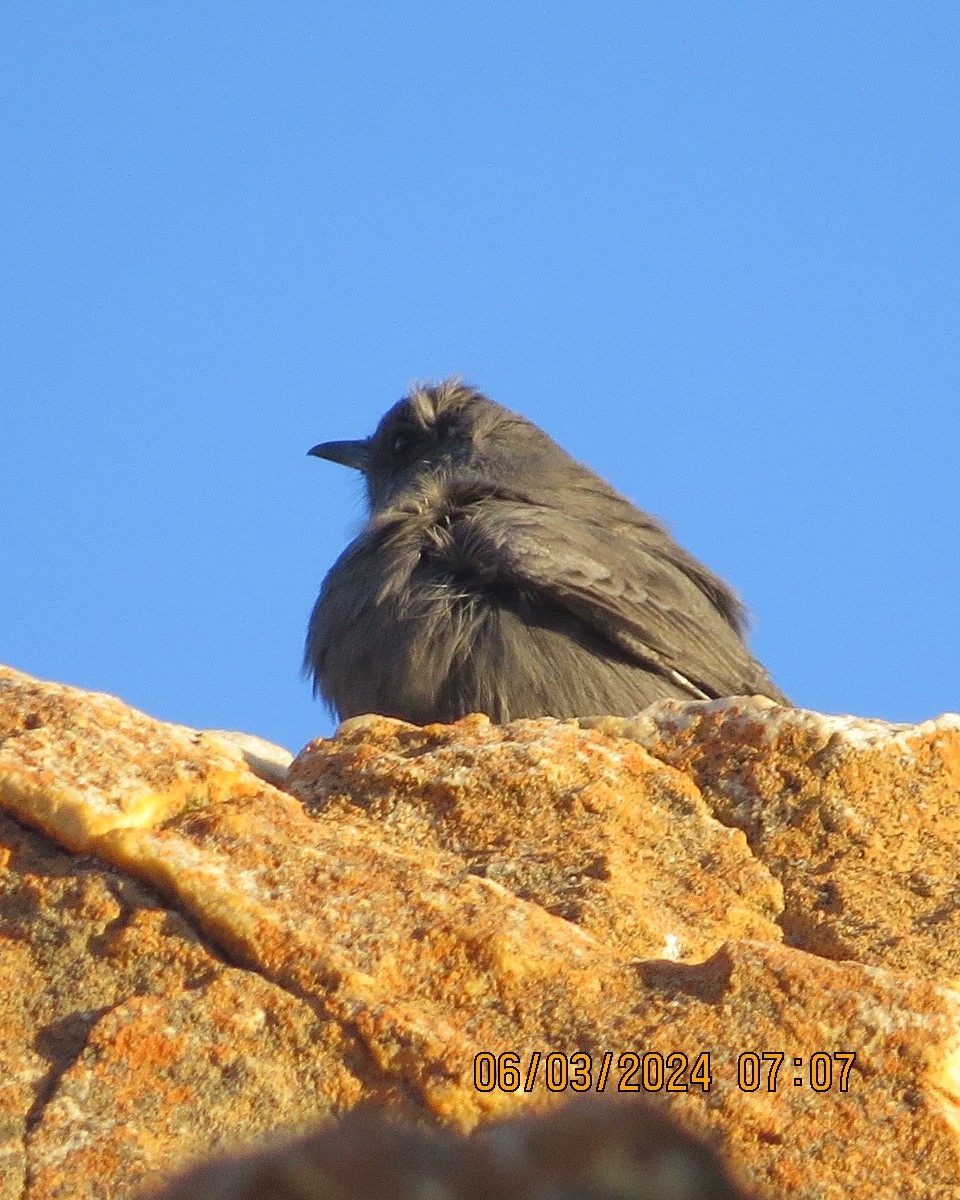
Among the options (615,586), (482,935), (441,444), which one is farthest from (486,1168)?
(441,444)

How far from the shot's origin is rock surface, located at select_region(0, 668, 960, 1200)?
3092 millimetres

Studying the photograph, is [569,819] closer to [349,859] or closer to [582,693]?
[349,859]

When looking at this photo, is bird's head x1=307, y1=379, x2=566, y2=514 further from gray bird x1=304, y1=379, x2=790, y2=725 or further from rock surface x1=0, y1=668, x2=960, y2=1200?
rock surface x1=0, y1=668, x2=960, y2=1200

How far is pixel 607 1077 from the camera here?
3.14 meters

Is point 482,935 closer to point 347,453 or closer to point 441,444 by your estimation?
point 441,444

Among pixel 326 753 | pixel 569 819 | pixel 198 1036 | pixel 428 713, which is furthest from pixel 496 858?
pixel 428 713

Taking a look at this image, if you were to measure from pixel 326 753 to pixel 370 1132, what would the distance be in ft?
8.68

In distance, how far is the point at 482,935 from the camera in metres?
3.53

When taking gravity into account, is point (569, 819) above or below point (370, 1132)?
above

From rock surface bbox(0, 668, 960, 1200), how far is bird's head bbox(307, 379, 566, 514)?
5.13m
